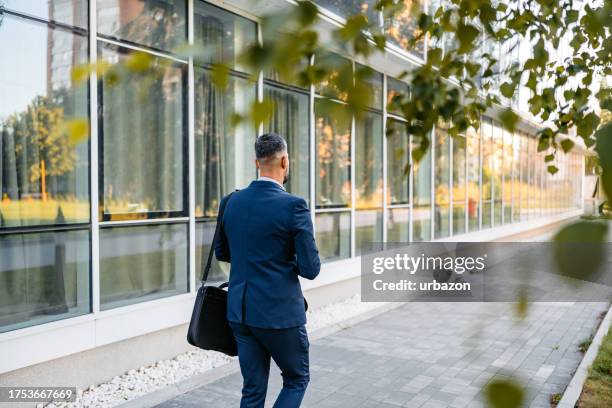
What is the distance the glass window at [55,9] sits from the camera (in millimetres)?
5243

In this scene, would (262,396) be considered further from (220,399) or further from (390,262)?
(390,262)

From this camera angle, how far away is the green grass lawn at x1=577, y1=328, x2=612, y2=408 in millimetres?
5280

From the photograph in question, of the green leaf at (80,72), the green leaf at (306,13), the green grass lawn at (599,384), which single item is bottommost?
the green grass lawn at (599,384)

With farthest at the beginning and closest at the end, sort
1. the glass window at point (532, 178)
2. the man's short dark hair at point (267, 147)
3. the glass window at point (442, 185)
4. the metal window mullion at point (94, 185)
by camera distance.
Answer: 1. the glass window at point (532, 178)
2. the glass window at point (442, 185)
3. the metal window mullion at point (94, 185)
4. the man's short dark hair at point (267, 147)

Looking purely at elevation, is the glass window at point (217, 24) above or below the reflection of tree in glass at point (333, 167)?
above

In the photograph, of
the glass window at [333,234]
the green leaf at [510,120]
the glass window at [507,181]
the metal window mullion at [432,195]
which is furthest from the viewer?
the glass window at [507,181]

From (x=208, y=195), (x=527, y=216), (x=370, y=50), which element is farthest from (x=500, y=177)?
(x=370, y=50)

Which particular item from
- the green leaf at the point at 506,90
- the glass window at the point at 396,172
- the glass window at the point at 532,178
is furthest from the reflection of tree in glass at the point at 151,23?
the glass window at the point at 532,178

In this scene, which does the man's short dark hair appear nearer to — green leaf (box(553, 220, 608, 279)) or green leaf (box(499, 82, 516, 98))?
green leaf (box(499, 82, 516, 98))

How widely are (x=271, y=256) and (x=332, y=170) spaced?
6.88 m

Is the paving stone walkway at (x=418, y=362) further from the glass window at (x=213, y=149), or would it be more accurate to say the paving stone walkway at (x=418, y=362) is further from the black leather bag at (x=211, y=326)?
the glass window at (x=213, y=149)

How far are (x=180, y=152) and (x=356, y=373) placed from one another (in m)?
3.25

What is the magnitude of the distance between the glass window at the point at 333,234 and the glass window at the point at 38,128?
15.6ft

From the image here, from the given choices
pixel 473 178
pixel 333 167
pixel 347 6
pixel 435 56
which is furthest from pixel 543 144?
pixel 473 178
